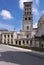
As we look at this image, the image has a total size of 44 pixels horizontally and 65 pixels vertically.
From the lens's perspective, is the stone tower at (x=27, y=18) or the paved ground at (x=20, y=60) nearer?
the paved ground at (x=20, y=60)

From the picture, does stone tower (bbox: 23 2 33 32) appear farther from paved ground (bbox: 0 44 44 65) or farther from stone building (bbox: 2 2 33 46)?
paved ground (bbox: 0 44 44 65)

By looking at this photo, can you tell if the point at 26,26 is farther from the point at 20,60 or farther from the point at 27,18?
the point at 20,60

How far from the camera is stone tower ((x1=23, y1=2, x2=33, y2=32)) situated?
103 m

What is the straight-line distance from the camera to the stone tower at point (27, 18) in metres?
103

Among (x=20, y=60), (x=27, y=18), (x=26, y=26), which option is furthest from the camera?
(x=27, y=18)

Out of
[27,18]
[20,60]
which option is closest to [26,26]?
[27,18]

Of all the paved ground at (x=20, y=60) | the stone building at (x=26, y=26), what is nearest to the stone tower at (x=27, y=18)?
the stone building at (x=26, y=26)

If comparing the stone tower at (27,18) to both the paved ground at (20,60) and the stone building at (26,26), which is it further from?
the paved ground at (20,60)

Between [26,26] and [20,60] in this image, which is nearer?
[20,60]

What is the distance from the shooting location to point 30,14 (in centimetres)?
10556

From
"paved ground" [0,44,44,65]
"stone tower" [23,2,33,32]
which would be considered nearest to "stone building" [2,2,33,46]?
"stone tower" [23,2,33,32]

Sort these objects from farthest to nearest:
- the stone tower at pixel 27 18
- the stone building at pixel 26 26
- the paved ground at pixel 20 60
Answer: the stone tower at pixel 27 18
the stone building at pixel 26 26
the paved ground at pixel 20 60

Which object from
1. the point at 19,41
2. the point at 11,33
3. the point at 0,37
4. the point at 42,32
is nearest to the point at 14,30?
the point at 11,33

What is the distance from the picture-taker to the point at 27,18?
104m
